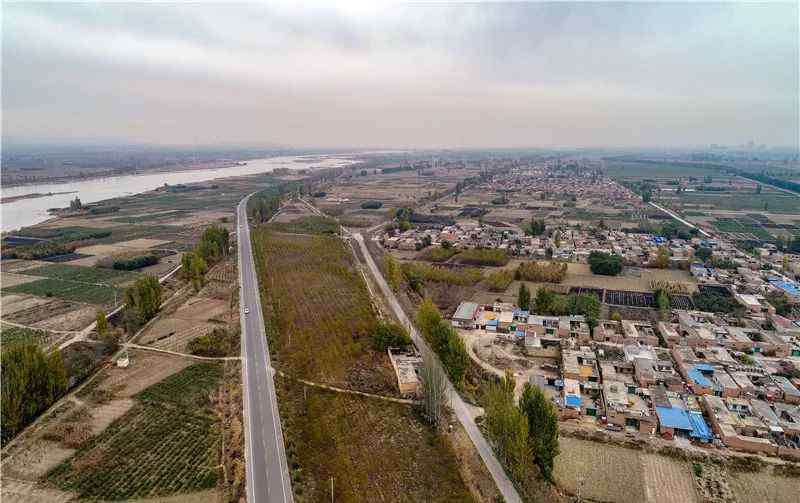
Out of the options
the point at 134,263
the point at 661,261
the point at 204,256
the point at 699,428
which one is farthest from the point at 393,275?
the point at 661,261

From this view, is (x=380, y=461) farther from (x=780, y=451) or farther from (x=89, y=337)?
(x=89, y=337)

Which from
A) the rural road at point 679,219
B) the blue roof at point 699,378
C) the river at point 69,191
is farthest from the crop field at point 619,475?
the river at point 69,191

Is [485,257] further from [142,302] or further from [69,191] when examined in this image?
[69,191]

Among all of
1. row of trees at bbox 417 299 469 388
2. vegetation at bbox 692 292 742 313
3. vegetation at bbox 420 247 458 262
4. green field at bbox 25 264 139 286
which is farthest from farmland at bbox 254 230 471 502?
vegetation at bbox 692 292 742 313

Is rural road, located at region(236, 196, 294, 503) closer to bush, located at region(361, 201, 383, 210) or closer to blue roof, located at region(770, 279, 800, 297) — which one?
blue roof, located at region(770, 279, 800, 297)

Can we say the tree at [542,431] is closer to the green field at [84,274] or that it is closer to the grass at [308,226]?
the green field at [84,274]

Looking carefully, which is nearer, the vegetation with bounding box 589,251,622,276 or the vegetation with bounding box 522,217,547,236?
the vegetation with bounding box 589,251,622,276
